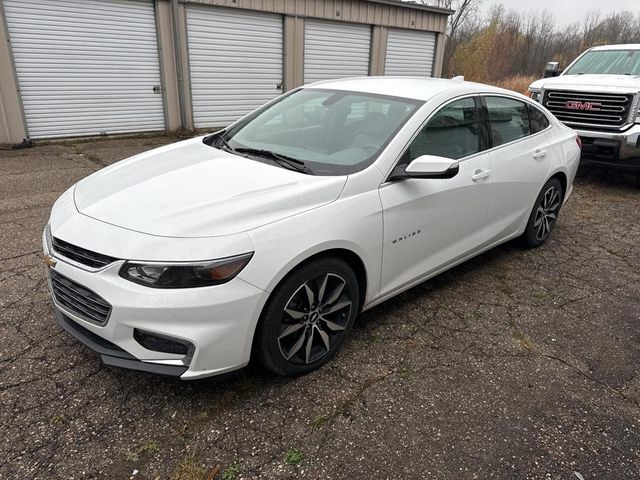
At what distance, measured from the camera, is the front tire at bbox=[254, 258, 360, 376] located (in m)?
2.49

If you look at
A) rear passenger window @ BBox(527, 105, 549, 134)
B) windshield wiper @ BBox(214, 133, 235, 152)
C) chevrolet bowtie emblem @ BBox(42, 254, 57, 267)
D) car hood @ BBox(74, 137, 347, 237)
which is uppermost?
rear passenger window @ BBox(527, 105, 549, 134)

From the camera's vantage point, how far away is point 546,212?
15.7ft

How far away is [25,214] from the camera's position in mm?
5312

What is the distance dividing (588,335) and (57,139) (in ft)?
31.8

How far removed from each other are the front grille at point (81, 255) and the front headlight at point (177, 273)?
0.42 ft

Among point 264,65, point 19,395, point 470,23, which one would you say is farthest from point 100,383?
point 470,23

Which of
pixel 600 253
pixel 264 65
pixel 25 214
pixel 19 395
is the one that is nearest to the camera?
pixel 19 395

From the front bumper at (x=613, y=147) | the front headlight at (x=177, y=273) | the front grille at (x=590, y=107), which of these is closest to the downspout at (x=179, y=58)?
the front grille at (x=590, y=107)

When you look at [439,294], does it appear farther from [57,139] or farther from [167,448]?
[57,139]

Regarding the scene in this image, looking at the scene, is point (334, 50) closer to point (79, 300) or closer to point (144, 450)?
point (79, 300)

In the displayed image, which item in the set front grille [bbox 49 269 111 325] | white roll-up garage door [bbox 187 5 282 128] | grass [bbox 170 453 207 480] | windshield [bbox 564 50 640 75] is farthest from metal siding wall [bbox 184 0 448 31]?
grass [bbox 170 453 207 480]

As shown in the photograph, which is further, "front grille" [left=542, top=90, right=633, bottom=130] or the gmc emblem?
the gmc emblem

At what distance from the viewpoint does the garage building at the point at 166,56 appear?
8812 mm

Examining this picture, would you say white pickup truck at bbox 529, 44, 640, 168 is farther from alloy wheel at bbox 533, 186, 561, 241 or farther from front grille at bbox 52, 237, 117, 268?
front grille at bbox 52, 237, 117, 268
